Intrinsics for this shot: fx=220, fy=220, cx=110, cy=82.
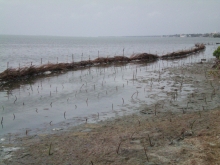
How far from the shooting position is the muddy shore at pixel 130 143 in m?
4.65

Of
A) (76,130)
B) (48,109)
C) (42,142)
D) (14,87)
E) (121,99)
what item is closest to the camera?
(42,142)

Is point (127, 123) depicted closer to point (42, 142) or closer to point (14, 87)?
point (42, 142)

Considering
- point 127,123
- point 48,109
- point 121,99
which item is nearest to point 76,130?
point 127,123

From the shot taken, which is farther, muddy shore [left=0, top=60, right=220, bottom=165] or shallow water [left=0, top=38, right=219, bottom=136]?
shallow water [left=0, top=38, right=219, bottom=136]

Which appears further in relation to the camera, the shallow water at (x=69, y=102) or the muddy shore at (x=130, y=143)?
the shallow water at (x=69, y=102)

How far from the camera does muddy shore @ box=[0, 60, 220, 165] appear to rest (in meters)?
4.65

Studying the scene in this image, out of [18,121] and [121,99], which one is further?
[121,99]

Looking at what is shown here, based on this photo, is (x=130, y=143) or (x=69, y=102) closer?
(x=130, y=143)

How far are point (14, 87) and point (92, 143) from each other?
10.8 meters

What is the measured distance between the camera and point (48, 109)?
9523 mm

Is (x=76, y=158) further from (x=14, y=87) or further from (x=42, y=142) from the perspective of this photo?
(x=14, y=87)

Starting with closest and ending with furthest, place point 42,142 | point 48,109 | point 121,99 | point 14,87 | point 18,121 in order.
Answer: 1. point 42,142
2. point 18,121
3. point 48,109
4. point 121,99
5. point 14,87

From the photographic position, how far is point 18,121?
26.4 feet

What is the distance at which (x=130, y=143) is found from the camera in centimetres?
543
